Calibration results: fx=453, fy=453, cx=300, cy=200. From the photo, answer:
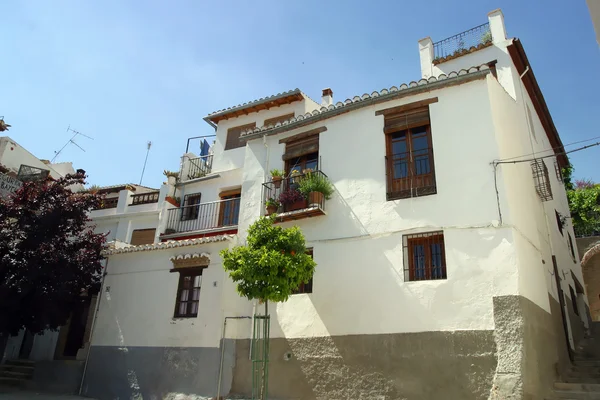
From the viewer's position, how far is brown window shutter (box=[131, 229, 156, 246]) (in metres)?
18.4

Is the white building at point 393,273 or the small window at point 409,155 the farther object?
the small window at point 409,155

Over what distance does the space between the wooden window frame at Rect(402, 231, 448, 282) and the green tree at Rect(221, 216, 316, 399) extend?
201cm

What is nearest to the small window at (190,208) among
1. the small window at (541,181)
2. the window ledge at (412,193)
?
the window ledge at (412,193)

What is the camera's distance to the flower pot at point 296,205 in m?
11.2

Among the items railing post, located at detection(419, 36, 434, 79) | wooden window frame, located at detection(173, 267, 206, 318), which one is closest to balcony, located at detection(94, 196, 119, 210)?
wooden window frame, located at detection(173, 267, 206, 318)

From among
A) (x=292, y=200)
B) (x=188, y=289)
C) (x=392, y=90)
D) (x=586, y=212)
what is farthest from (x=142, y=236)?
(x=586, y=212)

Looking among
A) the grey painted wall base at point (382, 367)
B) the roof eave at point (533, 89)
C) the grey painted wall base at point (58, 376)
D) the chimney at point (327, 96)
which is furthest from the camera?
the chimney at point (327, 96)

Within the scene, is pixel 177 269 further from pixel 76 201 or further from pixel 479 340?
pixel 479 340

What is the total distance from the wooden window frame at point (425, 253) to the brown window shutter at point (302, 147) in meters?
3.72

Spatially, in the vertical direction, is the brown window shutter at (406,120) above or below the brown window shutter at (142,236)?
above

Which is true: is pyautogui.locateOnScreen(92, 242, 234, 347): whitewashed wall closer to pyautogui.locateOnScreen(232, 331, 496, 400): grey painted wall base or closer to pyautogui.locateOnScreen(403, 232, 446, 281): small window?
pyautogui.locateOnScreen(232, 331, 496, 400): grey painted wall base

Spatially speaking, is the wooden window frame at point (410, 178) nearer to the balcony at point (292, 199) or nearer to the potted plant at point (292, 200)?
the balcony at point (292, 199)

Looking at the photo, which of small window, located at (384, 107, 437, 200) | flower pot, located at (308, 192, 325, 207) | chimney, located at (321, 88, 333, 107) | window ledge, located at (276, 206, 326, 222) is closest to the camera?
small window, located at (384, 107, 437, 200)

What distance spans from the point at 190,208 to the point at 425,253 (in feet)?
34.3
